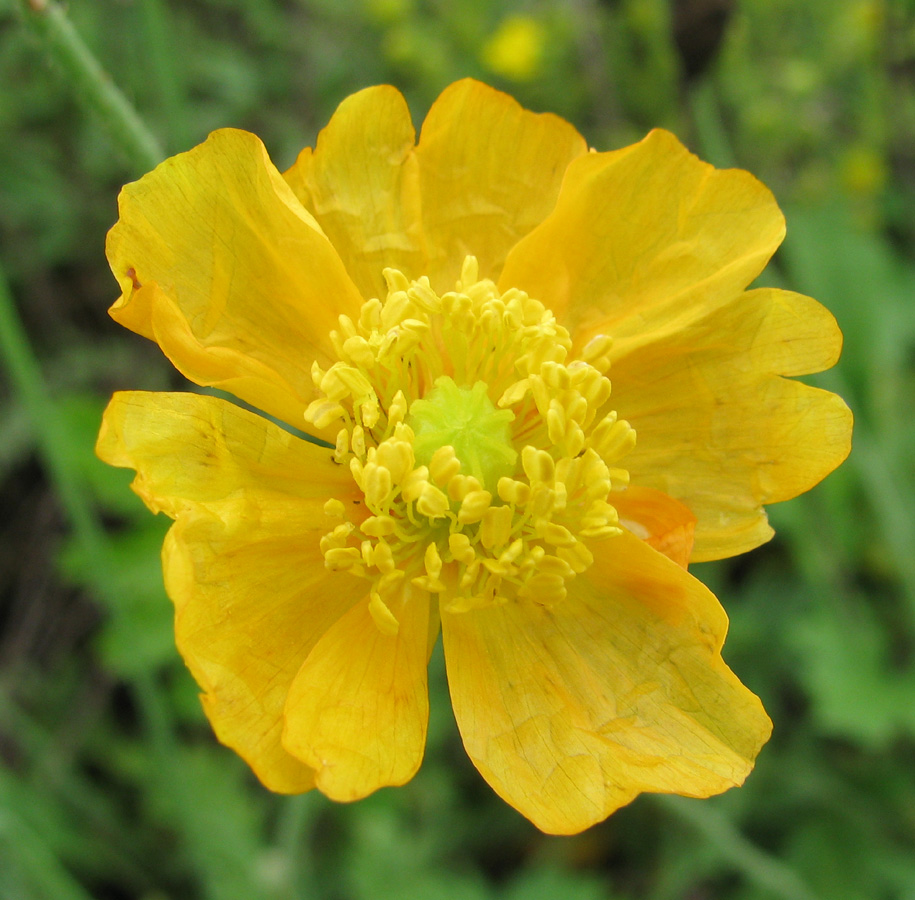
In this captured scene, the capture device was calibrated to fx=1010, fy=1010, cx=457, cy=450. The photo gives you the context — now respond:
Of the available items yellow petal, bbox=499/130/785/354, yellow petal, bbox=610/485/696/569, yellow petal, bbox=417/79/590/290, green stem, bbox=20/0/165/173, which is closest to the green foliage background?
green stem, bbox=20/0/165/173

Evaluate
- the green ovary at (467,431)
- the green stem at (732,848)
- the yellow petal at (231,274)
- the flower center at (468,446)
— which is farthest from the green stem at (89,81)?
the green stem at (732,848)

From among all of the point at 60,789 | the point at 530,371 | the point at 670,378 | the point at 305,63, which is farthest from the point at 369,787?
the point at 305,63

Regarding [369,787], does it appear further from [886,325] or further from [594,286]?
[886,325]

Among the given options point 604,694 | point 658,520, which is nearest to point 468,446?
point 658,520

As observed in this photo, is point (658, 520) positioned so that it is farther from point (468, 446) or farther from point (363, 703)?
point (363, 703)

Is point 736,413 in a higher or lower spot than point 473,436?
lower

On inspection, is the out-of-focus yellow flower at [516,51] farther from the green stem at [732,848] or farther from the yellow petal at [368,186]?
the green stem at [732,848]
